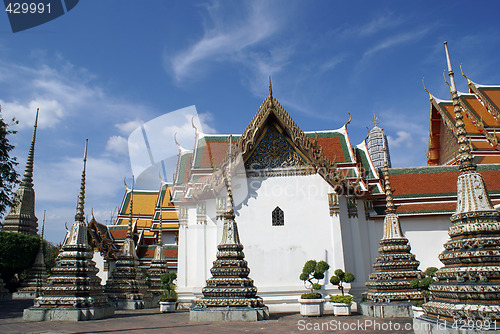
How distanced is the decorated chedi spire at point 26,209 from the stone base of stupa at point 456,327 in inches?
863

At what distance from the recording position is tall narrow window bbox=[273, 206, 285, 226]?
527 inches

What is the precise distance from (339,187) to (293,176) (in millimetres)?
1696

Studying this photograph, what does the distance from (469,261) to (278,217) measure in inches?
353

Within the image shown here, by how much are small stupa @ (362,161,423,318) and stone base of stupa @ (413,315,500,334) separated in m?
4.65

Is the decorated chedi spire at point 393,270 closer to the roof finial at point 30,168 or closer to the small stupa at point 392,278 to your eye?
the small stupa at point 392,278

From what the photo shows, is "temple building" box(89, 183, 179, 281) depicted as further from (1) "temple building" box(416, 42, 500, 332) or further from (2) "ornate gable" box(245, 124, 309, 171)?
(1) "temple building" box(416, 42, 500, 332)

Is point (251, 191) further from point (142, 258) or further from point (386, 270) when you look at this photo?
point (142, 258)

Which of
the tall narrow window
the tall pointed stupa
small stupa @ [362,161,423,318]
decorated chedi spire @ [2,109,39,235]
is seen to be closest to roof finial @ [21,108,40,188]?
decorated chedi spire @ [2,109,39,235]

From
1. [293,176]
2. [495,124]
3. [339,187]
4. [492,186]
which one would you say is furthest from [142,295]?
[495,124]

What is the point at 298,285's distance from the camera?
12.7m

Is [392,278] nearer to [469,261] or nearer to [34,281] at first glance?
[469,261]

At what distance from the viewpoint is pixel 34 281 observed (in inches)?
785

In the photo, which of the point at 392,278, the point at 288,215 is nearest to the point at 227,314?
the point at 392,278

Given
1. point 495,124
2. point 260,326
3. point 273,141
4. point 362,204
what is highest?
point 495,124
